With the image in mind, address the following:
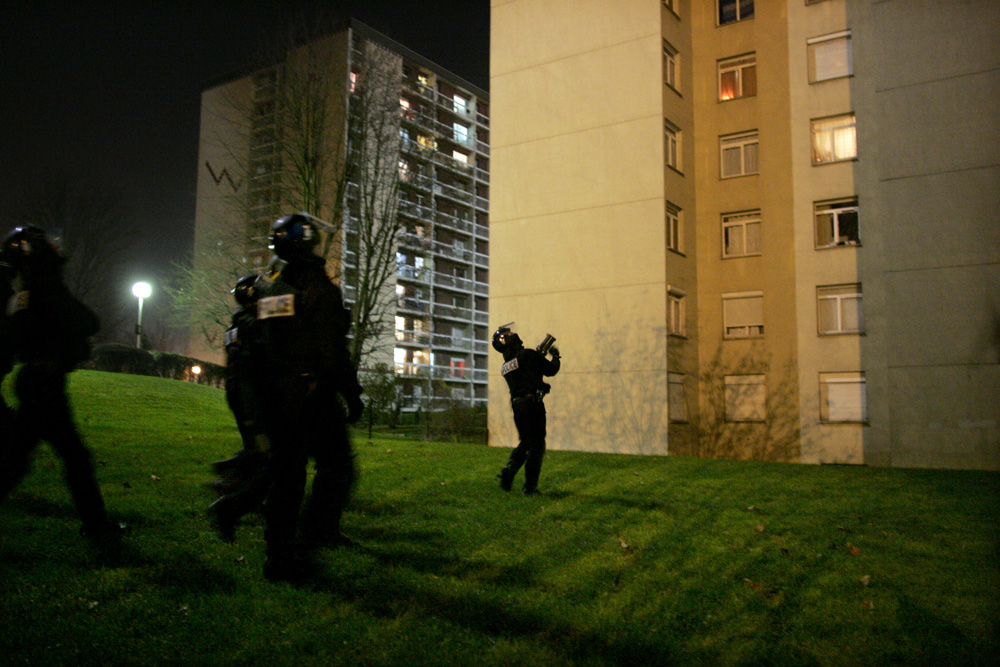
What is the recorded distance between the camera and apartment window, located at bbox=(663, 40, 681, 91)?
26.0 m

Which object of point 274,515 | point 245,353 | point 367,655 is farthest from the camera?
point 245,353

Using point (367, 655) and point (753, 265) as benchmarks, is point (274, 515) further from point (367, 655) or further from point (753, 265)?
point (753, 265)

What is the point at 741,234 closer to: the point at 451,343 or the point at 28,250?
the point at 28,250

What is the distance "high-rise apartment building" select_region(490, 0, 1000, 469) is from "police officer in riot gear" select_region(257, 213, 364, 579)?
66.1ft

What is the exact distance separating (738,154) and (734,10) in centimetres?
530

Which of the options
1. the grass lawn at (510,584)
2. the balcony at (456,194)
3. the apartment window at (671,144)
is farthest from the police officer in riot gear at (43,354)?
the balcony at (456,194)

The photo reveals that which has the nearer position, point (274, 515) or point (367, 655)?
point (367, 655)

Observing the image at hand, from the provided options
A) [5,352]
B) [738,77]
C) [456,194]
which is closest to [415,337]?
[456,194]

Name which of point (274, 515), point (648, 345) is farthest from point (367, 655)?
point (648, 345)

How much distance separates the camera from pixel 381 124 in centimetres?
2431

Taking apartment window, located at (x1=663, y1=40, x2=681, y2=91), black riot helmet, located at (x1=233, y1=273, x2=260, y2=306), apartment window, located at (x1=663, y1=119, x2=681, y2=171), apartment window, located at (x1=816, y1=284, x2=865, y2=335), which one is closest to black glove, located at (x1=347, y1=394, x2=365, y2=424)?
black riot helmet, located at (x1=233, y1=273, x2=260, y2=306)

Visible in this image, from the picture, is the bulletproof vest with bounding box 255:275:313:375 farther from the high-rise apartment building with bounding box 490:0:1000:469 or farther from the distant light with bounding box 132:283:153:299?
the distant light with bounding box 132:283:153:299

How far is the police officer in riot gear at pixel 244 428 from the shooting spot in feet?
17.6

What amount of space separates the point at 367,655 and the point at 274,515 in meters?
1.29
